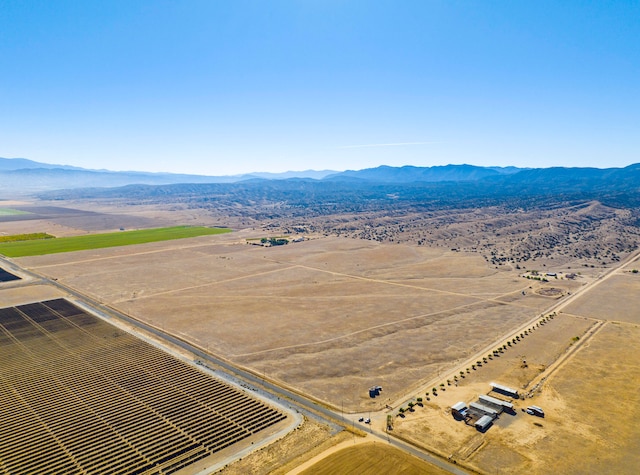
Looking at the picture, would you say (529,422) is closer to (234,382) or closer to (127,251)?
(234,382)

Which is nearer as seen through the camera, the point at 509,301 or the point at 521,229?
the point at 509,301

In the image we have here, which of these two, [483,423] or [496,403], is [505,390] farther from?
[483,423]

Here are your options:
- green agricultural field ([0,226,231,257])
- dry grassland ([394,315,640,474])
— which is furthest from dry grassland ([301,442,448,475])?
green agricultural field ([0,226,231,257])

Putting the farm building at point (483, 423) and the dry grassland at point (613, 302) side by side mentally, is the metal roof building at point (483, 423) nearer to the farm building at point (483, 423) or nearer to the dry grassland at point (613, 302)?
the farm building at point (483, 423)

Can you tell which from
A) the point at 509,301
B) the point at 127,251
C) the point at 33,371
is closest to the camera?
the point at 33,371

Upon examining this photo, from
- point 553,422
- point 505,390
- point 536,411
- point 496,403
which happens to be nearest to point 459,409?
point 496,403

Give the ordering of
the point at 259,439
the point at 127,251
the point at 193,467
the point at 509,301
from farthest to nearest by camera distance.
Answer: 1. the point at 127,251
2. the point at 509,301
3. the point at 259,439
4. the point at 193,467

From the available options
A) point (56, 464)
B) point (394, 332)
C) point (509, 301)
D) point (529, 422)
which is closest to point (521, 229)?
point (509, 301)
